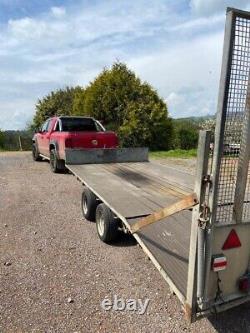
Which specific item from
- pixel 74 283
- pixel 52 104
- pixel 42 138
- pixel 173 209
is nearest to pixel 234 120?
pixel 173 209

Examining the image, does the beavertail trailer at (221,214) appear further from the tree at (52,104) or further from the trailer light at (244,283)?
the tree at (52,104)

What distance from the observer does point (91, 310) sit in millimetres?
3389

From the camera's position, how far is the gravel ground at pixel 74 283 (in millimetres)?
3182

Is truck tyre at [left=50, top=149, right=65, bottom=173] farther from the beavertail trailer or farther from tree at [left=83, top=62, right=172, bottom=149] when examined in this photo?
tree at [left=83, top=62, right=172, bottom=149]

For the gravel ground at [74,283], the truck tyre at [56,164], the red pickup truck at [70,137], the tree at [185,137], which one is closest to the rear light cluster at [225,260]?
the gravel ground at [74,283]

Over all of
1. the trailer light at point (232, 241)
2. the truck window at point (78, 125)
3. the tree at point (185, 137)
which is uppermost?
the truck window at point (78, 125)

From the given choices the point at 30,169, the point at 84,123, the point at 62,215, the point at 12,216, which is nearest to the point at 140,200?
the point at 62,215

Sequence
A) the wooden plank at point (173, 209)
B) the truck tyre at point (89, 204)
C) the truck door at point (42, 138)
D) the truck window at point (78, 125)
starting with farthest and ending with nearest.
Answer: the truck door at point (42, 138) < the truck window at point (78, 125) < the truck tyre at point (89, 204) < the wooden plank at point (173, 209)

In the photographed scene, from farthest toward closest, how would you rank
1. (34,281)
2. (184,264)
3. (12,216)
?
(12,216)
(34,281)
(184,264)

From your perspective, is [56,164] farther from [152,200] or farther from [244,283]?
[244,283]

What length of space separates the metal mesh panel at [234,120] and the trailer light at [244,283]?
496mm

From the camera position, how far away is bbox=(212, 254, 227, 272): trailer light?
256 cm

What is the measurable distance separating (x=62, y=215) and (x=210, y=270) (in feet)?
14.0

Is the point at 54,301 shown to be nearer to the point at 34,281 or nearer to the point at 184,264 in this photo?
the point at 34,281
